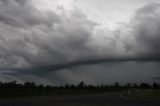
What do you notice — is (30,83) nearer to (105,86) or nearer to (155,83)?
(105,86)

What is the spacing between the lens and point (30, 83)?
11712 cm

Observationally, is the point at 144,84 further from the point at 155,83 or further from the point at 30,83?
the point at 30,83

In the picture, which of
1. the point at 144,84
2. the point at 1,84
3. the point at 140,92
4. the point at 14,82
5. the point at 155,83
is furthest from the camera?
the point at 144,84

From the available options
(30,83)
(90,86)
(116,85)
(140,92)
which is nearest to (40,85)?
(30,83)

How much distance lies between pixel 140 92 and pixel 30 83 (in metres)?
68.3

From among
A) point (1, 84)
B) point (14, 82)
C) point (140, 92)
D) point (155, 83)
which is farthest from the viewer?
point (155, 83)

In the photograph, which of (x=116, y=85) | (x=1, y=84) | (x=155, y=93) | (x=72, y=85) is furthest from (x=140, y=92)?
(x=116, y=85)

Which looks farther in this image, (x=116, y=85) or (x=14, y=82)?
(x=116, y=85)

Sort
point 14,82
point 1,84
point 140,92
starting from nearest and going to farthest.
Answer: point 140,92, point 1,84, point 14,82

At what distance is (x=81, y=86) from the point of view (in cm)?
12206

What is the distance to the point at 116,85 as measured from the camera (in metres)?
132

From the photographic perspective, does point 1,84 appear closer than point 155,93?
No

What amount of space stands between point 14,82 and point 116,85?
1987 inches

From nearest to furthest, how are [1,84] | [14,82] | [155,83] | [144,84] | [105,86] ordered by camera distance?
[1,84] < [14,82] < [155,83] < [105,86] < [144,84]
